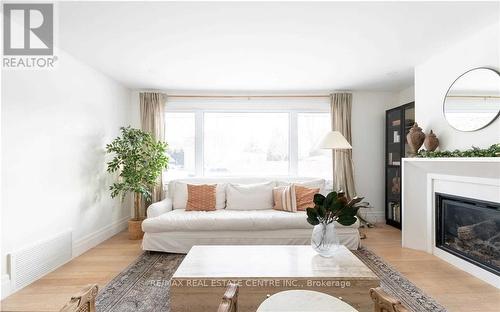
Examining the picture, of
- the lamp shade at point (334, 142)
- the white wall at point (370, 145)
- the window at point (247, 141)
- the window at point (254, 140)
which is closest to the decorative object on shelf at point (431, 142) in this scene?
the lamp shade at point (334, 142)

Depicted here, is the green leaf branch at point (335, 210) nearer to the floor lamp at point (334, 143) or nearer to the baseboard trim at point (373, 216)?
the floor lamp at point (334, 143)

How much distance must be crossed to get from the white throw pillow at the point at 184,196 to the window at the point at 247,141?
2.36 ft

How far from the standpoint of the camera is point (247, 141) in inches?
198

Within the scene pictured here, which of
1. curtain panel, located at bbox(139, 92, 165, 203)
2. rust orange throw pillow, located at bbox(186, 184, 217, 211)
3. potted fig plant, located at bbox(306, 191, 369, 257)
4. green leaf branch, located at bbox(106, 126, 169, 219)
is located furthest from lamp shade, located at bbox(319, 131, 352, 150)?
curtain panel, located at bbox(139, 92, 165, 203)

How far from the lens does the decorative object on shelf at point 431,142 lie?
10.7 feet

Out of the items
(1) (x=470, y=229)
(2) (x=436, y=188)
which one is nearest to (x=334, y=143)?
(2) (x=436, y=188)

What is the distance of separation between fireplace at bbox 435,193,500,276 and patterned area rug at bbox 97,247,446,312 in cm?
79

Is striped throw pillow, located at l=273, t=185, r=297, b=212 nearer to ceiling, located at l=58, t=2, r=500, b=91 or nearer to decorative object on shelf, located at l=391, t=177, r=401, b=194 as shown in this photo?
ceiling, located at l=58, t=2, r=500, b=91

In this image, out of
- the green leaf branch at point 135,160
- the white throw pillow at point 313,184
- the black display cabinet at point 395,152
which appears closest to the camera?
the green leaf branch at point 135,160

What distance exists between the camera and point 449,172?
3.17 metres

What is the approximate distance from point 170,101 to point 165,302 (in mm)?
3449

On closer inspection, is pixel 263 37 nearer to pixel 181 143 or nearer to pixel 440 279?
pixel 181 143

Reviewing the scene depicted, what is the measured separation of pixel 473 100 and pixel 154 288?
3.57 metres

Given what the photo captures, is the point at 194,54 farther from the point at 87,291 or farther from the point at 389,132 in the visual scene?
the point at 389,132
